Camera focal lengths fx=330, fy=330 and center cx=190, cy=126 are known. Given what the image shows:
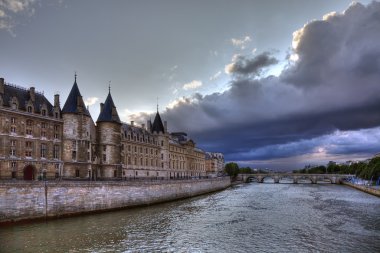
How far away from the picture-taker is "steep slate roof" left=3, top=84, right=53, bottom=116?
42644 millimetres

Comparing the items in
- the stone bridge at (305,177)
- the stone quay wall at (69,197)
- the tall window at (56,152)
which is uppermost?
the tall window at (56,152)

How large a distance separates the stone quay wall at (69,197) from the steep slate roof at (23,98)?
44.1ft

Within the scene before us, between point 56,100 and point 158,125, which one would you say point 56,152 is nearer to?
point 56,100

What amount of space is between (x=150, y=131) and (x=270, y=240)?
210 ft

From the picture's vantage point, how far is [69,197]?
1496 inches

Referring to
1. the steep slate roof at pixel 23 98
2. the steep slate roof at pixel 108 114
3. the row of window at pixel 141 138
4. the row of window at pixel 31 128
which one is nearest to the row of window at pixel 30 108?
the steep slate roof at pixel 23 98

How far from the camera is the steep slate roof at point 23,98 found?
42.6 metres

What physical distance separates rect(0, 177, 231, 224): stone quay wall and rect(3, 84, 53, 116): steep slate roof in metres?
13.4

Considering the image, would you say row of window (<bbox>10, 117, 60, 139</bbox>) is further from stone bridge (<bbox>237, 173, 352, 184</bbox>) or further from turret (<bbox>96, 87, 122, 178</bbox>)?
stone bridge (<bbox>237, 173, 352, 184</bbox>)

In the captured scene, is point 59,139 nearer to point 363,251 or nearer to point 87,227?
point 87,227

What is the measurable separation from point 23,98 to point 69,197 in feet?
54.3

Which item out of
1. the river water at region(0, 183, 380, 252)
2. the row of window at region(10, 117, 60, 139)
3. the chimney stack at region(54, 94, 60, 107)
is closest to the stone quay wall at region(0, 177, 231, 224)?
the river water at region(0, 183, 380, 252)

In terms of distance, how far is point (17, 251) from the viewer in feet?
74.6

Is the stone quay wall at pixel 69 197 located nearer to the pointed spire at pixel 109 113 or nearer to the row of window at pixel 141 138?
the pointed spire at pixel 109 113
